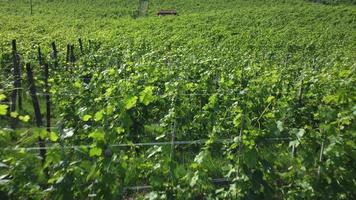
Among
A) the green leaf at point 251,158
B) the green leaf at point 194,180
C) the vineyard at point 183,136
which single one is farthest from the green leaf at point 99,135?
the green leaf at point 251,158

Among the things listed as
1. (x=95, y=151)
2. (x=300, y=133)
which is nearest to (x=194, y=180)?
(x=95, y=151)

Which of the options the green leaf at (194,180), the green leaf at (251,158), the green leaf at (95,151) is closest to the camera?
the green leaf at (95,151)

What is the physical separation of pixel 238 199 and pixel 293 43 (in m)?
17.8

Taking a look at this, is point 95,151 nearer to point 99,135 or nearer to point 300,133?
point 99,135

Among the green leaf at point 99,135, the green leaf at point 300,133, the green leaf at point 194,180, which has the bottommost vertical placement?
the green leaf at point 194,180

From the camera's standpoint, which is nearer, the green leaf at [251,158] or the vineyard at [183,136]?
the vineyard at [183,136]

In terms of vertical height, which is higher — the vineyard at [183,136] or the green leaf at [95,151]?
the green leaf at [95,151]

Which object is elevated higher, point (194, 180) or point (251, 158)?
point (251, 158)

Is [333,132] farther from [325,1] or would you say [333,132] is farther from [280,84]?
[325,1]

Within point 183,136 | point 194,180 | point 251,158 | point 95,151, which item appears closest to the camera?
point 95,151

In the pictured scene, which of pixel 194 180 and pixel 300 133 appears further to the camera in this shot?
pixel 300 133

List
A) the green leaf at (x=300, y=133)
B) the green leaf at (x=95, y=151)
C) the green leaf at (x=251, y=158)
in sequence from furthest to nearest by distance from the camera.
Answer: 1. the green leaf at (x=300, y=133)
2. the green leaf at (x=251, y=158)
3. the green leaf at (x=95, y=151)

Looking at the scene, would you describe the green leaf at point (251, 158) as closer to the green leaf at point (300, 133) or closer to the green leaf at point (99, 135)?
the green leaf at point (300, 133)

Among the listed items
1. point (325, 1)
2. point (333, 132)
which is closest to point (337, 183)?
point (333, 132)
